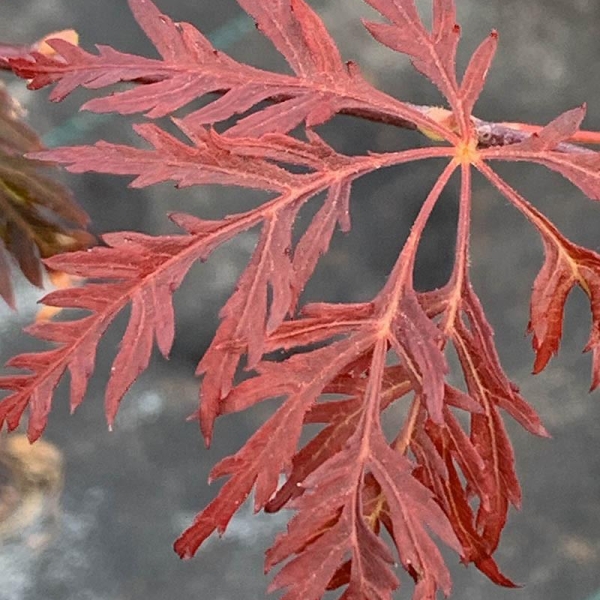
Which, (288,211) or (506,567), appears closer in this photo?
(288,211)

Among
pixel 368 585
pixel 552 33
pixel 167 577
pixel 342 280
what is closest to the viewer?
pixel 368 585

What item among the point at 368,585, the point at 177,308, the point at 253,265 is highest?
the point at 253,265

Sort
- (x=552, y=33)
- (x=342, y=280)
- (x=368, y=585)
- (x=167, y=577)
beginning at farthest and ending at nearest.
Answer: (x=552, y=33) < (x=342, y=280) < (x=167, y=577) < (x=368, y=585)

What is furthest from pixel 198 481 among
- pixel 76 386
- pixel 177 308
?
pixel 76 386

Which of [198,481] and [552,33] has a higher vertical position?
[552,33]

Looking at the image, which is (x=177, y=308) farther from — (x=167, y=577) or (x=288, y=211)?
(x=288, y=211)

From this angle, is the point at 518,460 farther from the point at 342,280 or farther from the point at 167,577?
the point at 167,577
